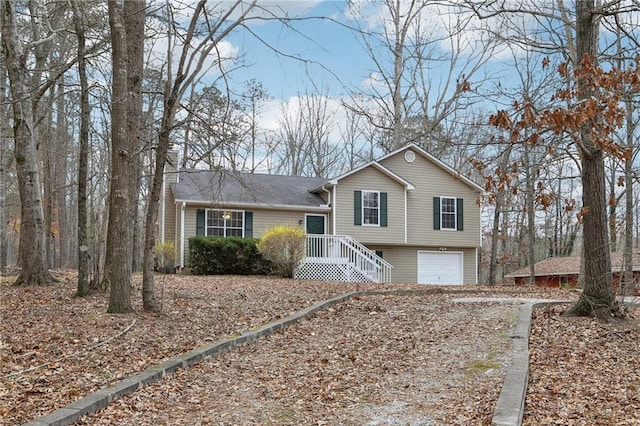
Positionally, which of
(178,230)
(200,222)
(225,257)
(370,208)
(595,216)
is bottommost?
(225,257)

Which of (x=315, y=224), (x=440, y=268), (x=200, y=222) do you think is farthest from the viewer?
(x=440, y=268)

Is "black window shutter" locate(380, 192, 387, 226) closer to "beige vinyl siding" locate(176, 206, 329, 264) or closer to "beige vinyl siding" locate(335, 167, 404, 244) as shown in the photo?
"beige vinyl siding" locate(335, 167, 404, 244)

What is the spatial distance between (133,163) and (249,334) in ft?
9.77

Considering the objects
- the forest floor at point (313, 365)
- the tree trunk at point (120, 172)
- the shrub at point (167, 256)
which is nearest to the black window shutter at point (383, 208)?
the shrub at point (167, 256)

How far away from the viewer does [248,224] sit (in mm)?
20047

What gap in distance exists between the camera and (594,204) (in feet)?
26.9

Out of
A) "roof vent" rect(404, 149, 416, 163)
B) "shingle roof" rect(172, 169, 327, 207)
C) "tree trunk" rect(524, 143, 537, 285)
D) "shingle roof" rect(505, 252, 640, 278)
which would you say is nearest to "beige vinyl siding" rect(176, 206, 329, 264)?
"shingle roof" rect(172, 169, 327, 207)

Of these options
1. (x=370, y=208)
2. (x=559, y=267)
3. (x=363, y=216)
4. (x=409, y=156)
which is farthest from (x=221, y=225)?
(x=559, y=267)

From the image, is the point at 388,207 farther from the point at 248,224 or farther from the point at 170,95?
the point at 170,95

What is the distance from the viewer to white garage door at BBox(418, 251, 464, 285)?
22.1 m

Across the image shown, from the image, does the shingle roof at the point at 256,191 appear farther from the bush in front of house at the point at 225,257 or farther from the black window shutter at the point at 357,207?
the bush in front of house at the point at 225,257

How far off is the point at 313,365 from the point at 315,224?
47.8ft

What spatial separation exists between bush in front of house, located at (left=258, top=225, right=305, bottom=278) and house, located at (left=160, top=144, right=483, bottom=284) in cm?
87

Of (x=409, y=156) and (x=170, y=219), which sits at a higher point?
(x=409, y=156)
